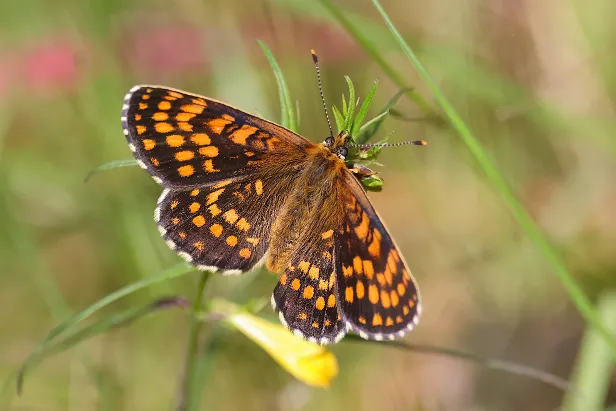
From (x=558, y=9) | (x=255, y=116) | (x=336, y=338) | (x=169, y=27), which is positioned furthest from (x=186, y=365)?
(x=558, y=9)

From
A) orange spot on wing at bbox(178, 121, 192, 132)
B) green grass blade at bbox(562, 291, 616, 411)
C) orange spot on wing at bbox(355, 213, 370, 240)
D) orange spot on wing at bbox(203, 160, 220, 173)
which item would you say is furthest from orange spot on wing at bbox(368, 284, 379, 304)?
green grass blade at bbox(562, 291, 616, 411)

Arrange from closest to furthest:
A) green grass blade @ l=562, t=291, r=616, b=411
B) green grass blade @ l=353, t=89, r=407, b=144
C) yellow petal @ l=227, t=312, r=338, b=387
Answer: green grass blade @ l=353, t=89, r=407, b=144 → yellow petal @ l=227, t=312, r=338, b=387 → green grass blade @ l=562, t=291, r=616, b=411

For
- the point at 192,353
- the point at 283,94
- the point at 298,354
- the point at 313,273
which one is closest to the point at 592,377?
the point at 298,354

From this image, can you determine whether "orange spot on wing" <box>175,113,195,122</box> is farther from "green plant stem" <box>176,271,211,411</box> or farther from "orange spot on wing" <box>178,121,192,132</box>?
"green plant stem" <box>176,271,211,411</box>

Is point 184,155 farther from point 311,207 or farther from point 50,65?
point 50,65

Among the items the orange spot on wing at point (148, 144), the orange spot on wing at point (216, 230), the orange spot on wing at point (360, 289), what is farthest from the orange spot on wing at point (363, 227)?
the orange spot on wing at point (148, 144)

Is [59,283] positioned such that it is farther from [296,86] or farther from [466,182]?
[466,182]
